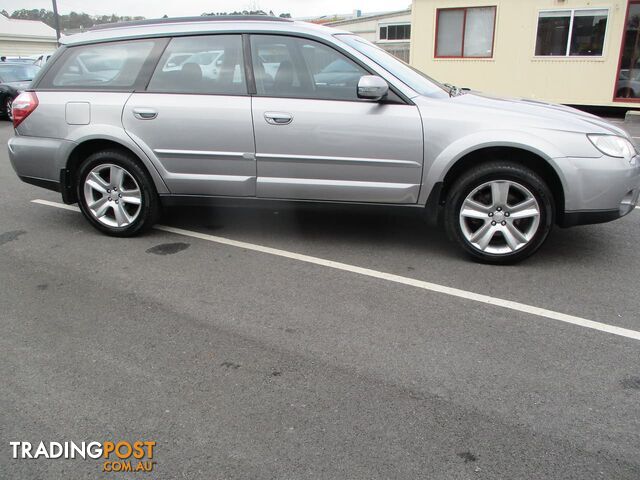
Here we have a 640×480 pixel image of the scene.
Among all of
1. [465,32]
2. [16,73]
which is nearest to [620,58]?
[465,32]

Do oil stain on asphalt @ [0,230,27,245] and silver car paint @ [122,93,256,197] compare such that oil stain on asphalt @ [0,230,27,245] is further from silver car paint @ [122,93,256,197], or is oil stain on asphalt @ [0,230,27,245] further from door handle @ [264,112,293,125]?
door handle @ [264,112,293,125]

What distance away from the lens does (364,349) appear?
322cm

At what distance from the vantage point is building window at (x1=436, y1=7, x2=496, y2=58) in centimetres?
1597

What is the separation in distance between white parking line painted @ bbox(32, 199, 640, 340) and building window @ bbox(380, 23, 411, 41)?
31198mm

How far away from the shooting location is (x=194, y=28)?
4.86 meters

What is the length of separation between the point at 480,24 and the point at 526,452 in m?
15.8

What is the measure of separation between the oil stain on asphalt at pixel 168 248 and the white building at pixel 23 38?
1758 inches

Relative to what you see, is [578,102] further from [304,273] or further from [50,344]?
[50,344]

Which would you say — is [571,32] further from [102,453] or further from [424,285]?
[102,453]

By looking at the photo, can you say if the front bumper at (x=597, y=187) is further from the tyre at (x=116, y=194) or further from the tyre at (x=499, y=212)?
the tyre at (x=116, y=194)

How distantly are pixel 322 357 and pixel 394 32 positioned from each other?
110 ft

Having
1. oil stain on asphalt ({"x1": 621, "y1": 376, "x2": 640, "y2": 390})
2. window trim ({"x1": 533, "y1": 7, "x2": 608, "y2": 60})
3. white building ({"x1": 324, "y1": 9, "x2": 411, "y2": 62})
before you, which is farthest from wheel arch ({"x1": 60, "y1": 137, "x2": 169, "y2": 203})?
white building ({"x1": 324, "y1": 9, "x2": 411, "y2": 62})

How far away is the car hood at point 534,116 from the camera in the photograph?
4.20 metres

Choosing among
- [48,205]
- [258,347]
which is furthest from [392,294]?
[48,205]
